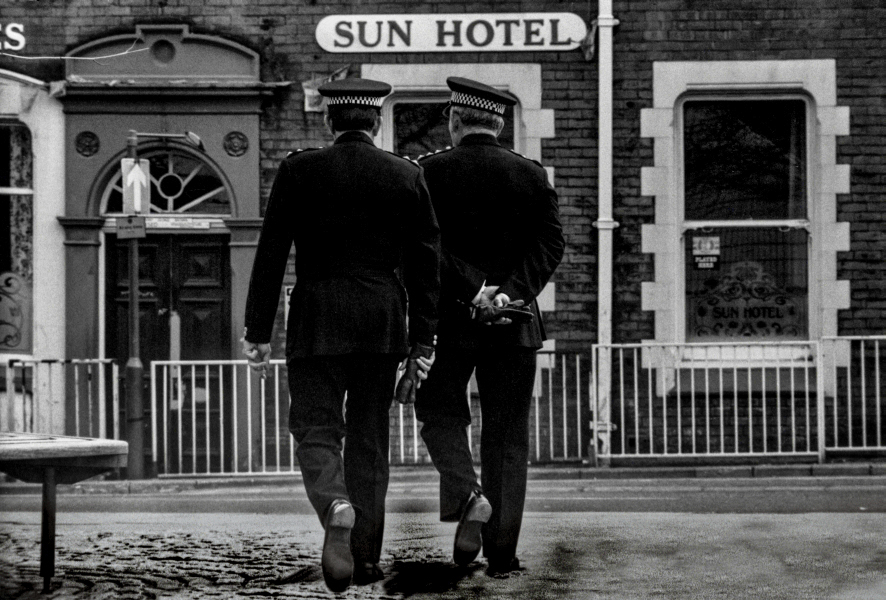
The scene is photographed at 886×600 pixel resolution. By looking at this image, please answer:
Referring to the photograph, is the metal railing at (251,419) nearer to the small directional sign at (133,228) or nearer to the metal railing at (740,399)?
the metal railing at (740,399)

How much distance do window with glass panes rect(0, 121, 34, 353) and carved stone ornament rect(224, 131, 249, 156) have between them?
5.95ft

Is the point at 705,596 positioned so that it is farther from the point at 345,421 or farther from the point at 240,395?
the point at 240,395

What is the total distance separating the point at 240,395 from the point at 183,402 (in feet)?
1.70

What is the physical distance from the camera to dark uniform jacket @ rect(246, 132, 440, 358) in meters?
5.35

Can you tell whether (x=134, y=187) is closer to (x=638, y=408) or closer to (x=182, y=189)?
(x=182, y=189)

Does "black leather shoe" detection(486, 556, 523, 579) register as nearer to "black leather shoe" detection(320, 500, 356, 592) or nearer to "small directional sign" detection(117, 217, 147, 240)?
"black leather shoe" detection(320, 500, 356, 592)

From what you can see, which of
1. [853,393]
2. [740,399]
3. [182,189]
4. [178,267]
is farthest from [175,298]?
[853,393]

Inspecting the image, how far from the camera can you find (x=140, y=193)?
1170 centimetres

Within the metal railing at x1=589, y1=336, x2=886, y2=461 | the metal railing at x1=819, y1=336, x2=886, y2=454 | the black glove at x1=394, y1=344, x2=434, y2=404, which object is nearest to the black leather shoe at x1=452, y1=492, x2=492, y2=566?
the black glove at x1=394, y1=344, x2=434, y2=404

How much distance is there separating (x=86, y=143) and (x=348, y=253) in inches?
319

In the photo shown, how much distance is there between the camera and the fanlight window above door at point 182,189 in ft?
42.9

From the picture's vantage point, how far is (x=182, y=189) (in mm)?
13117

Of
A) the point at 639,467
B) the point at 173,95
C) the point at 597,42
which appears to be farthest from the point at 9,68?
the point at 639,467

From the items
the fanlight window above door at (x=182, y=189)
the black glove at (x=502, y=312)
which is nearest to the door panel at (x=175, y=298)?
the fanlight window above door at (x=182, y=189)
